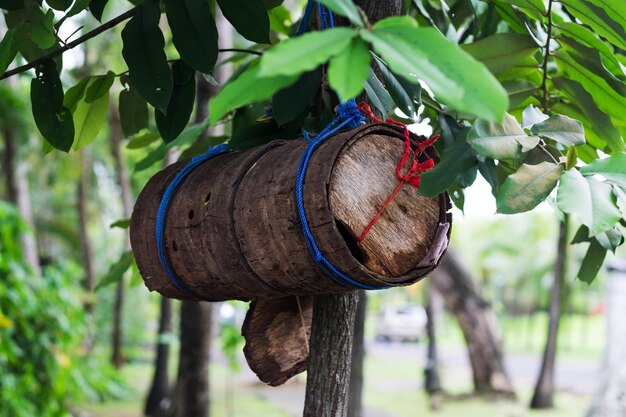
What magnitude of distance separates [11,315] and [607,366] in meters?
4.52

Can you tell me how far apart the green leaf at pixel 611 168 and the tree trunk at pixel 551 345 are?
7.56 metres

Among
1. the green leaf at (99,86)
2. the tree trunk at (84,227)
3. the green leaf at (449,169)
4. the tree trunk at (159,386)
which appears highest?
the tree trunk at (84,227)

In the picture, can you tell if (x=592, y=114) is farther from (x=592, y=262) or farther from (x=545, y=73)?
(x=592, y=262)

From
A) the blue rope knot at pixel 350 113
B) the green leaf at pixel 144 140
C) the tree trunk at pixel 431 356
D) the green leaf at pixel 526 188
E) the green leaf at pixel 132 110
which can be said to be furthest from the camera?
the tree trunk at pixel 431 356

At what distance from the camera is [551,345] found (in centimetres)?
873

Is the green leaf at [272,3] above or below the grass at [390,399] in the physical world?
above

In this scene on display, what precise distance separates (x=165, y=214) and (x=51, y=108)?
33 centimetres

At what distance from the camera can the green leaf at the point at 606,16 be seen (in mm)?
1314

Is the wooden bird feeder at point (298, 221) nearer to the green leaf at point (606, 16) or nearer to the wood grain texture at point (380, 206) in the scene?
the wood grain texture at point (380, 206)

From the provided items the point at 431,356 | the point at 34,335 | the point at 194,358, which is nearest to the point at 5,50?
the point at 194,358

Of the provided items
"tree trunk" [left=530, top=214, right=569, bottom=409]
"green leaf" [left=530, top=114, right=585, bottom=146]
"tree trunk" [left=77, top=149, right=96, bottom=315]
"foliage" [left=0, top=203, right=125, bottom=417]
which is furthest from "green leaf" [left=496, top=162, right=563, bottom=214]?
"tree trunk" [left=77, top=149, right=96, bottom=315]

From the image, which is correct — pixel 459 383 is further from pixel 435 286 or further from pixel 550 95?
pixel 550 95

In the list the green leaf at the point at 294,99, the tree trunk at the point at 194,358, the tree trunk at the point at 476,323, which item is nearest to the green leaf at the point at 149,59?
the green leaf at the point at 294,99

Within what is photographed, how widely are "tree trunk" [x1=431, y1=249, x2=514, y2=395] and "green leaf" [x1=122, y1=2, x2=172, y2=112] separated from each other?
8.27 meters
